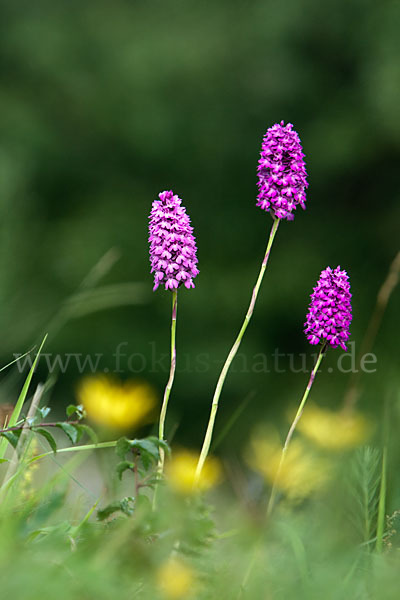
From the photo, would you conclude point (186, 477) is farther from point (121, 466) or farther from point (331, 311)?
point (331, 311)

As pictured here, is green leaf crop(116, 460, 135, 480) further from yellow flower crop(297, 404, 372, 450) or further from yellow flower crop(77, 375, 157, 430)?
yellow flower crop(297, 404, 372, 450)

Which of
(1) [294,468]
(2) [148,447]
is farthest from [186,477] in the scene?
(1) [294,468]

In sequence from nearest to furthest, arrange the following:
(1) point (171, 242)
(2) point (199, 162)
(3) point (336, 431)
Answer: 1. (3) point (336, 431)
2. (1) point (171, 242)
3. (2) point (199, 162)

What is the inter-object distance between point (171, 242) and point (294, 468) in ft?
1.48

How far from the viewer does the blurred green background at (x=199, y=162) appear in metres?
6.30

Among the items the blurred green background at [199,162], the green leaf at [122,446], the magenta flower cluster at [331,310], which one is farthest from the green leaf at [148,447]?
the blurred green background at [199,162]

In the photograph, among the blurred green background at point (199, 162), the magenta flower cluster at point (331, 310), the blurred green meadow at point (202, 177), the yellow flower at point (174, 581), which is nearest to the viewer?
the yellow flower at point (174, 581)

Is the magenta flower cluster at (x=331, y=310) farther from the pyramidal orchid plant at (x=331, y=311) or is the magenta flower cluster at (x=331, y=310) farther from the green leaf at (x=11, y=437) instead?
the green leaf at (x=11, y=437)

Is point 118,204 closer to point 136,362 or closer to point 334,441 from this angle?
point 136,362

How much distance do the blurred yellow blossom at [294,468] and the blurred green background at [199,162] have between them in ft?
15.3

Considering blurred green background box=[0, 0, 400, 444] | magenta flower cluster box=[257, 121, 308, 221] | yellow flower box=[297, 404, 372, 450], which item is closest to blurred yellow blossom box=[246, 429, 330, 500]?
yellow flower box=[297, 404, 372, 450]

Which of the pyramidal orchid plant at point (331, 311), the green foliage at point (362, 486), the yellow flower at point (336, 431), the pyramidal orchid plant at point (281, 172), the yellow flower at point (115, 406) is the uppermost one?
the pyramidal orchid plant at point (281, 172)

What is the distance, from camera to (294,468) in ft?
4.05

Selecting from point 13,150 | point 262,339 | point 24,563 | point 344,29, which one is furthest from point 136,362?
point 24,563
